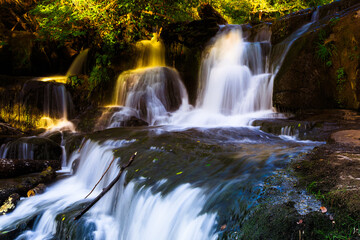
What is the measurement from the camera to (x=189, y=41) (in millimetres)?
12898

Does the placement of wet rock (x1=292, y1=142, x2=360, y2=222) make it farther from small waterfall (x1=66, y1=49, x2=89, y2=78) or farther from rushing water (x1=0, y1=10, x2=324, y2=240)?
small waterfall (x1=66, y1=49, x2=89, y2=78)

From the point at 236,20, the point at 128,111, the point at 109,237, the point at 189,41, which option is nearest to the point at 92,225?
the point at 109,237

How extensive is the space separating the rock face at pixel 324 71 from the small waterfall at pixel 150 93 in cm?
443

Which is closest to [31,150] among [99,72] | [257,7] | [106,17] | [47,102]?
[47,102]

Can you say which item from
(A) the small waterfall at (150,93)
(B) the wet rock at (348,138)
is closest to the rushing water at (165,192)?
(B) the wet rock at (348,138)

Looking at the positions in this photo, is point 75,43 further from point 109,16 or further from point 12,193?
point 12,193

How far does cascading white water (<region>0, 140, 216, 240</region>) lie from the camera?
310 cm

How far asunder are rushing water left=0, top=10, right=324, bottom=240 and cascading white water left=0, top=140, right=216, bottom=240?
1cm

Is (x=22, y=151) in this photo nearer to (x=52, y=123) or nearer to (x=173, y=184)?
(x=52, y=123)

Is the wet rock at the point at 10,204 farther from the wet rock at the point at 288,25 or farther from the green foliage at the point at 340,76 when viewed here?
the wet rock at the point at 288,25

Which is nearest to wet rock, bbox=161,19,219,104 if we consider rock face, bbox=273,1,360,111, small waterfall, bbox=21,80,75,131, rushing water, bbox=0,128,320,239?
rock face, bbox=273,1,360,111

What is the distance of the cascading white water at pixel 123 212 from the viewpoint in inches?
122

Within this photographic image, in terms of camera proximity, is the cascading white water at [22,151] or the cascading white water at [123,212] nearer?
the cascading white water at [123,212]

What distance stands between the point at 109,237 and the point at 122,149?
7.69 ft
